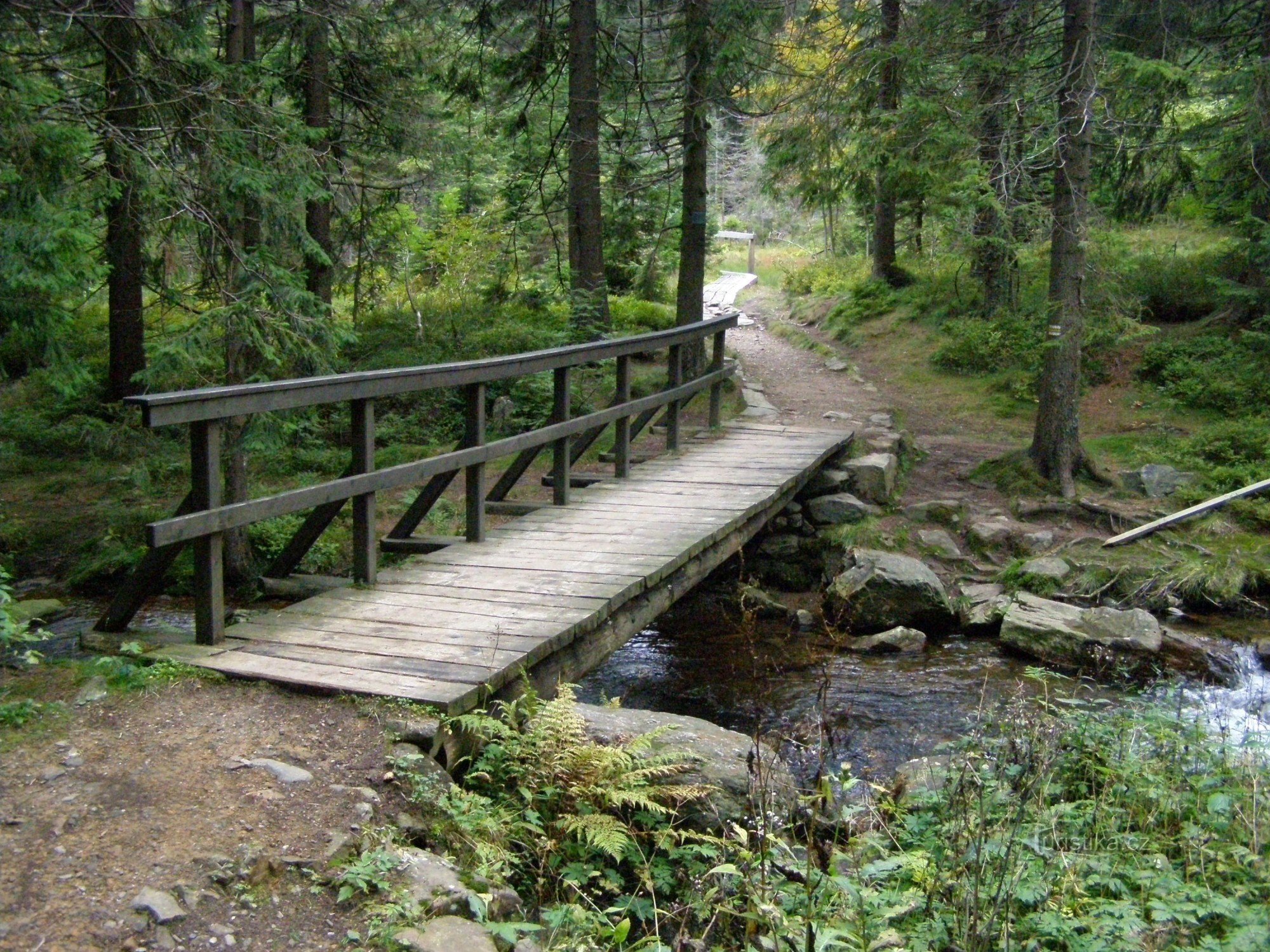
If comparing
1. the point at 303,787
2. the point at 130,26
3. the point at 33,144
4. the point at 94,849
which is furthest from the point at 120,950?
the point at 130,26

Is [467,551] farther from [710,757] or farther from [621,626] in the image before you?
[710,757]

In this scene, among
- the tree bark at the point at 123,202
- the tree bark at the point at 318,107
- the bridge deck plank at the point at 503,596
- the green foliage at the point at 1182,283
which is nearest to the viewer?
the bridge deck plank at the point at 503,596

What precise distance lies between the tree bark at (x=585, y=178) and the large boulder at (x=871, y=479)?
3959 millimetres

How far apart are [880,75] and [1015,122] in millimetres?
1646

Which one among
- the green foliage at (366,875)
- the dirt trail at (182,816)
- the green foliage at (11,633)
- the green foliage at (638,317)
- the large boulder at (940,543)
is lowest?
the large boulder at (940,543)

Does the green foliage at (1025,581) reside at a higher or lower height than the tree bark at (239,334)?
lower

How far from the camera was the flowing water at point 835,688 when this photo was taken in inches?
269

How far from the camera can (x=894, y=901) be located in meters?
3.73

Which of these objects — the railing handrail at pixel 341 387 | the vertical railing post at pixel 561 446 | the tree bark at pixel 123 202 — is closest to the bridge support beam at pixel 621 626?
the vertical railing post at pixel 561 446

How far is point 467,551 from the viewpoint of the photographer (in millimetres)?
7355

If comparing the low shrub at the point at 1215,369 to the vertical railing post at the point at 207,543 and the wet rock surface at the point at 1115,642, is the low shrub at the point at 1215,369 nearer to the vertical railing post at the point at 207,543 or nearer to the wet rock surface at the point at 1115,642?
the wet rock surface at the point at 1115,642

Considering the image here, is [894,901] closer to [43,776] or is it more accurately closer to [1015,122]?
[43,776]

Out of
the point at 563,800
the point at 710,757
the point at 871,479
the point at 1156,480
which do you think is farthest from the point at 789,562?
the point at 563,800

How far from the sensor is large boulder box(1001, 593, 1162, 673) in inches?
328
